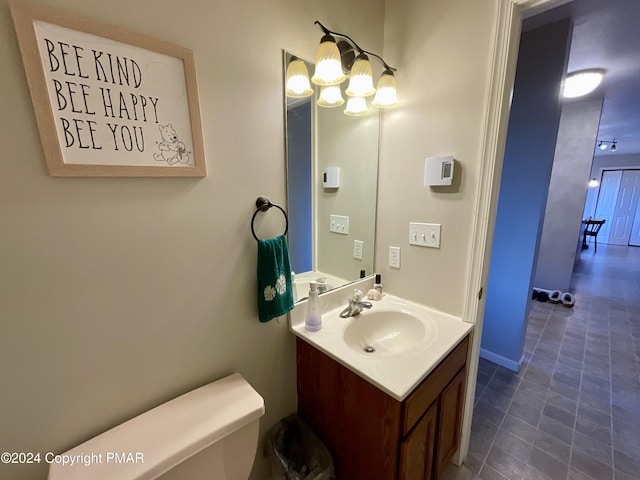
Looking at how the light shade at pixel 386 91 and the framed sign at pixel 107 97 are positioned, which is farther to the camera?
the light shade at pixel 386 91

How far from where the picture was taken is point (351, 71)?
1.19 m

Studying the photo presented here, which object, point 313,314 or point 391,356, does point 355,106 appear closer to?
point 313,314

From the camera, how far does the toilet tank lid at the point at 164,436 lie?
2.28 feet

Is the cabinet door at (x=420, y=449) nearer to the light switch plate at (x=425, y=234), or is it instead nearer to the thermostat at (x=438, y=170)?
the light switch plate at (x=425, y=234)

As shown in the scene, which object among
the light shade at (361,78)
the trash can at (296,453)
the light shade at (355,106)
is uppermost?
the light shade at (361,78)

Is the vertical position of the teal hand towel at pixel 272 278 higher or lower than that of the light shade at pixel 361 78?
lower

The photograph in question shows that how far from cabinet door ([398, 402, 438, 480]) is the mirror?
2.29 ft

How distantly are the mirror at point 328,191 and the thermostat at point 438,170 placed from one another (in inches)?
12.6

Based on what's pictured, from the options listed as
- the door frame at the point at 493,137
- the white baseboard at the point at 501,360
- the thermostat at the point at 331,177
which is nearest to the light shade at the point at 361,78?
the thermostat at the point at 331,177

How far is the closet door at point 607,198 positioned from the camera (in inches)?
280

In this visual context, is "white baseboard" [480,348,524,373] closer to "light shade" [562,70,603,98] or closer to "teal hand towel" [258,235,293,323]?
"teal hand towel" [258,235,293,323]

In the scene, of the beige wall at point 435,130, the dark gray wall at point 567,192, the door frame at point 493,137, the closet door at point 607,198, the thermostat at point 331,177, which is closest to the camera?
the door frame at point 493,137

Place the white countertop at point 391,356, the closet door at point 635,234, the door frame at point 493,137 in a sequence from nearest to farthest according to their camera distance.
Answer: the white countertop at point 391,356 → the door frame at point 493,137 → the closet door at point 635,234

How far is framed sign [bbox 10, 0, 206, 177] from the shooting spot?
0.61m
